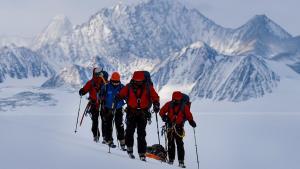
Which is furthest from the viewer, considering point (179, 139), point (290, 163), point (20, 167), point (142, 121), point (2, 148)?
point (290, 163)

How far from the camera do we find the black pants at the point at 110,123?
19.6 metres

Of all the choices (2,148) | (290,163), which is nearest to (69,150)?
(2,148)

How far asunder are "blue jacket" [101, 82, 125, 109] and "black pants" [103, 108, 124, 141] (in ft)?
0.85

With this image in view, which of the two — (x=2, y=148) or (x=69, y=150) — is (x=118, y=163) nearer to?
(x=69, y=150)

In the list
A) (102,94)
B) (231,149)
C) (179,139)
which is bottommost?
(231,149)

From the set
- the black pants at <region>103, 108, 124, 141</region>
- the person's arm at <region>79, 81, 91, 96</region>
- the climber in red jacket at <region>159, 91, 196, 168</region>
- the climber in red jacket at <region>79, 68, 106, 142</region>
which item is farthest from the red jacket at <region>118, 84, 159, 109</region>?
the person's arm at <region>79, 81, 91, 96</region>

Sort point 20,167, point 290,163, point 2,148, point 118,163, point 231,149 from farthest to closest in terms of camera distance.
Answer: point 231,149 → point 290,163 → point 118,163 → point 2,148 → point 20,167

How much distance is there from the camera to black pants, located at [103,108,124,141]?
19.6 metres

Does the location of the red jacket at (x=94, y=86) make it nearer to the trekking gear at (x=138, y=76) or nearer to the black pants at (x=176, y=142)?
the black pants at (x=176, y=142)

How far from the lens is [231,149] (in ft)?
625

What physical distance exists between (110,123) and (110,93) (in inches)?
55.7

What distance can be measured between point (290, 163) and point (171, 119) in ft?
456

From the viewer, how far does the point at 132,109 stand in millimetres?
17250

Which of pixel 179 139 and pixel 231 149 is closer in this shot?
pixel 179 139
